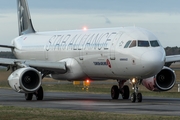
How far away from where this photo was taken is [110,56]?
3388 cm

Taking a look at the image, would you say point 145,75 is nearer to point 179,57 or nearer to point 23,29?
point 179,57

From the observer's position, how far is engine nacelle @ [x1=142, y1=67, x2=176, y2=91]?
36.3 metres

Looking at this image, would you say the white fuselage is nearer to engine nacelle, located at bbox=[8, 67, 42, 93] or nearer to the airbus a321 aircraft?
the airbus a321 aircraft

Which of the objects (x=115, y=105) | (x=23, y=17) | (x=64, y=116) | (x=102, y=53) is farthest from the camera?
(x=23, y=17)

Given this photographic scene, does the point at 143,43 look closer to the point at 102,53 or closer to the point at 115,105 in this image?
the point at 102,53

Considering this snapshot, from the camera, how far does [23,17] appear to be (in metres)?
50.2

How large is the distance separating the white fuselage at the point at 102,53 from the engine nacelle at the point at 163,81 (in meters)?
2.64

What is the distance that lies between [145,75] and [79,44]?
7043mm

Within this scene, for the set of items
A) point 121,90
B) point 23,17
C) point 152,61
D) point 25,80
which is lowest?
point 121,90

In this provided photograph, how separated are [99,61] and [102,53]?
1.81 ft

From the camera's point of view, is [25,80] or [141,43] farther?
[25,80]

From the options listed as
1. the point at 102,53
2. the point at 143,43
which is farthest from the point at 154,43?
the point at 102,53

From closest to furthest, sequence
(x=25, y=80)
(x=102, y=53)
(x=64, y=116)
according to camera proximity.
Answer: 1. (x=64, y=116)
2. (x=102, y=53)
3. (x=25, y=80)

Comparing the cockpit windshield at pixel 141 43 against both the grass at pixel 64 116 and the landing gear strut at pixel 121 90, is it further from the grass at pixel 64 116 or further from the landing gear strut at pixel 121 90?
the grass at pixel 64 116
